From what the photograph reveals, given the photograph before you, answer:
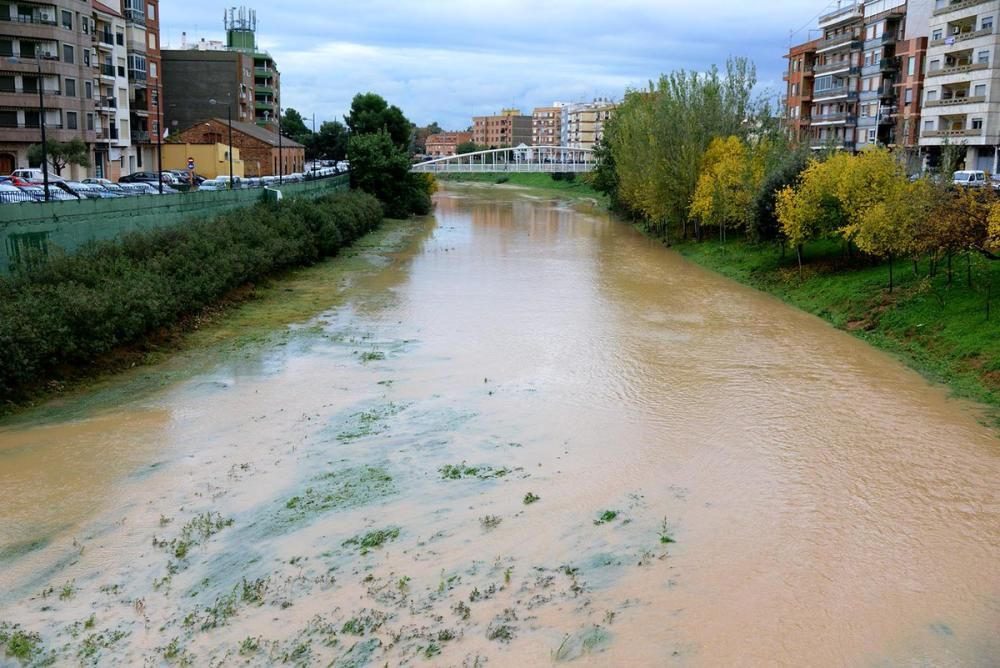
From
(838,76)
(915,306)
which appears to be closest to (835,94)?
(838,76)

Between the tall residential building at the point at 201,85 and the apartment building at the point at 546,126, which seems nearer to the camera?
the tall residential building at the point at 201,85

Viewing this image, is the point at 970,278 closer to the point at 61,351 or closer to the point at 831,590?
the point at 831,590

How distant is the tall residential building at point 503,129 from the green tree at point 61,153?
136 metres

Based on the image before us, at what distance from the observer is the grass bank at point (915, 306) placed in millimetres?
17141

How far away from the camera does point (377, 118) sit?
61625 mm

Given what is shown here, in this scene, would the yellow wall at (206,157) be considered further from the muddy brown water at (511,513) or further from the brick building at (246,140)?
the muddy brown water at (511,513)

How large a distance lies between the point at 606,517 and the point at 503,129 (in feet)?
578

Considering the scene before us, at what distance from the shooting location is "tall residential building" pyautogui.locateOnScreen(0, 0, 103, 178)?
41500 millimetres

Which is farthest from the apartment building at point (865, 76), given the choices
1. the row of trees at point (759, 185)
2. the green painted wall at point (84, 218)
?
the green painted wall at point (84, 218)

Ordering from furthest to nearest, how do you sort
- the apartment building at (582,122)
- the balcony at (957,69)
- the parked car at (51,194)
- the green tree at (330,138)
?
the apartment building at (582,122)
the green tree at (330,138)
the balcony at (957,69)
the parked car at (51,194)

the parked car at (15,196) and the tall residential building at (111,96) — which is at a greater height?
the tall residential building at (111,96)

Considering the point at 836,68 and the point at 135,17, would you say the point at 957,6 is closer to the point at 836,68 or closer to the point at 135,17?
the point at 836,68

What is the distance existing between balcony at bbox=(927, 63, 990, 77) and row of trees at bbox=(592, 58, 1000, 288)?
9819 mm

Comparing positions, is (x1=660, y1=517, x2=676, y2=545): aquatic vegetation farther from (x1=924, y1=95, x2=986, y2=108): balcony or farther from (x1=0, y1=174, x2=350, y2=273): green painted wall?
(x1=924, y1=95, x2=986, y2=108): balcony
